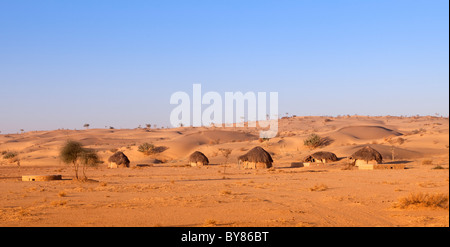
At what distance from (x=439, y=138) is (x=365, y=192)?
155ft

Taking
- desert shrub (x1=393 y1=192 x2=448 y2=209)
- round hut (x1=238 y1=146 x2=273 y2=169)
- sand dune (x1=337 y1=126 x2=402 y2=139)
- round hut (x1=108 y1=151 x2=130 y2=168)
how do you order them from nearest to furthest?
desert shrub (x1=393 y1=192 x2=448 y2=209) → round hut (x1=238 y1=146 x2=273 y2=169) → round hut (x1=108 y1=151 x2=130 y2=168) → sand dune (x1=337 y1=126 x2=402 y2=139)

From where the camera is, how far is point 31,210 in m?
17.2

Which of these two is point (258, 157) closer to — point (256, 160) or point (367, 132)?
point (256, 160)

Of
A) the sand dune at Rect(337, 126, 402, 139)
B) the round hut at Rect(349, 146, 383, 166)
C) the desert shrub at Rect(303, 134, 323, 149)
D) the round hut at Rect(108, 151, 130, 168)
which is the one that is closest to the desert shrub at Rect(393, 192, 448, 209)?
the round hut at Rect(349, 146, 383, 166)

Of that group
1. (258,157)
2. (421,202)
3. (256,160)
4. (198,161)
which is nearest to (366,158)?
(258,157)

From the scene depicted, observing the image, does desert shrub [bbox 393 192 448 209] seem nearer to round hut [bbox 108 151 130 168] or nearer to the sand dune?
round hut [bbox 108 151 130 168]

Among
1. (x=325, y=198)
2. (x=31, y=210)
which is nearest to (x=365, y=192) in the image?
(x=325, y=198)

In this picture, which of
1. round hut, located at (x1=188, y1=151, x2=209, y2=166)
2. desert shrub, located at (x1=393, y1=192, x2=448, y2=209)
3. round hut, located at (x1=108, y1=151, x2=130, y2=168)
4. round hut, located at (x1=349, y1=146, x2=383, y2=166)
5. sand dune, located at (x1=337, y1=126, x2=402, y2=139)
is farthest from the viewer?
sand dune, located at (x1=337, y1=126, x2=402, y2=139)

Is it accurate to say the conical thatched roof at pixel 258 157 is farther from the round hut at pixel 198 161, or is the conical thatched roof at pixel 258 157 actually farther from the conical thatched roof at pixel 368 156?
the conical thatched roof at pixel 368 156

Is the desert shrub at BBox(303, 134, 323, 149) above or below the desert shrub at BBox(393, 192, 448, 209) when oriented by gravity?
above

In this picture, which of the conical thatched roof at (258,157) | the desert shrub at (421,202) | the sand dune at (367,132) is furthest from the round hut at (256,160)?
the sand dune at (367,132)
